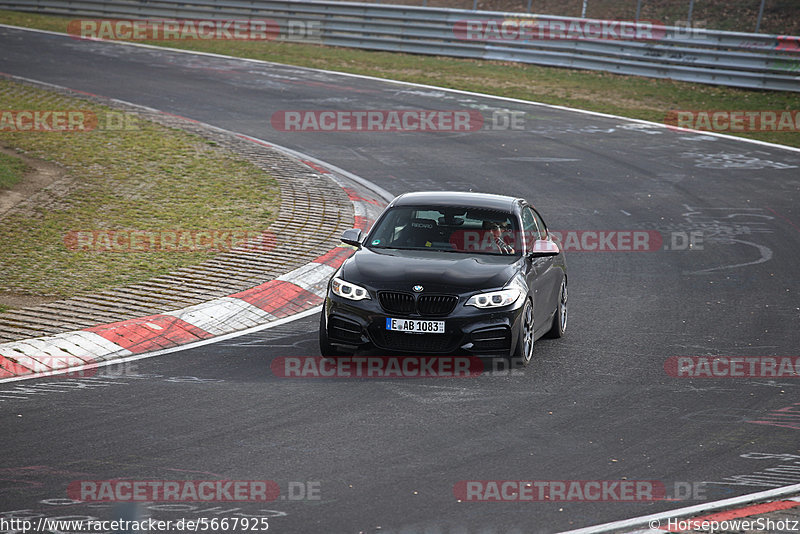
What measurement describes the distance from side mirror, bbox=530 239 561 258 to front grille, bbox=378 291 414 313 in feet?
5.45

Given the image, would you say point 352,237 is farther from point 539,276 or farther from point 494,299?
point 539,276

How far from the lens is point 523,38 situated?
31.2m

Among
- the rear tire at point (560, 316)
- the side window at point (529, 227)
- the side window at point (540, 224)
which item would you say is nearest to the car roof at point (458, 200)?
the side window at point (529, 227)

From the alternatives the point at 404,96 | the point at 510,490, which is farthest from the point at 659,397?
the point at 404,96

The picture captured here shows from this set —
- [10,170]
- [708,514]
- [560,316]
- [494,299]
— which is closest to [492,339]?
[494,299]

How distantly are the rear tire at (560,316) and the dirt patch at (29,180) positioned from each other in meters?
7.68

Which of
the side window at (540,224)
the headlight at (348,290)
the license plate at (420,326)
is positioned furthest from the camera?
the side window at (540,224)

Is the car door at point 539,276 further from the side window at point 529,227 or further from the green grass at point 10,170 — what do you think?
the green grass at point 10,170

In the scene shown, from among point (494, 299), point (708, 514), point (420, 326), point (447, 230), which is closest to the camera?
point (708, 514)

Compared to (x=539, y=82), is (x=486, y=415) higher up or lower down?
lower down

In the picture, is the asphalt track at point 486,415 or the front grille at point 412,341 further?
the front grille at point 412,341

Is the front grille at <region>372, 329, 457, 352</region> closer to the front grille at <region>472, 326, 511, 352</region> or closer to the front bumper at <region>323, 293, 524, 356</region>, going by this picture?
the front bumper at <region>323, 293, 524, 356</region>

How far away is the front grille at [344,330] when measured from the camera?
954 cm

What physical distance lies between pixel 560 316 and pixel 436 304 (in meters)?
2.20
